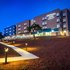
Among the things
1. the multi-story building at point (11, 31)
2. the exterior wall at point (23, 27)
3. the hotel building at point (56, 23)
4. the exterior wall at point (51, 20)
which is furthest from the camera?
the multi-story building at point (11, 31)

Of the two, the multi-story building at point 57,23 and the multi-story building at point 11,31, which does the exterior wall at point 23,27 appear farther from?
the multi-story building at point 57,23

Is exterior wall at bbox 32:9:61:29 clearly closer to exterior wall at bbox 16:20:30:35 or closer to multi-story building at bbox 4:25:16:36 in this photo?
exterior wall at bbox 16:20:30:35

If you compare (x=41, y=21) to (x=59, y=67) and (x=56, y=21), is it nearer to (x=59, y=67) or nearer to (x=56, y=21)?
(x=56, y=21)

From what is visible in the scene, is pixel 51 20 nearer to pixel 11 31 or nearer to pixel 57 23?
pixel 57 23

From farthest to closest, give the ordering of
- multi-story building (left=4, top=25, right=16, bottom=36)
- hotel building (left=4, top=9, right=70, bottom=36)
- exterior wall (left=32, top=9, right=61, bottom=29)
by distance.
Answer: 1. multi-story building (left=4, top=25, right=16, bottom=36)
2. exterior wall (left=32, top=9, right=61, bottom=29)
3. hotel building (left=4, top=9, right=70, bottom=36)

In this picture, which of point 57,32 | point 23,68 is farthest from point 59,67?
point 57,32

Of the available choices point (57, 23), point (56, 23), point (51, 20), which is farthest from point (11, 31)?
point (57, 23)

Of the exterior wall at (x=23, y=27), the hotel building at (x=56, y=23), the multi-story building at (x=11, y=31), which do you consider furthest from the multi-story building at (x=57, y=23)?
the multi-story building at (x=11, y=31)

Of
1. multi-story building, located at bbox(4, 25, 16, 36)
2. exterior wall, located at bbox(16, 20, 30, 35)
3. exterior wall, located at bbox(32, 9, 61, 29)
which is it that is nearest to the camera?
exterior wall, located at bbox(32, 9, 61, 29)

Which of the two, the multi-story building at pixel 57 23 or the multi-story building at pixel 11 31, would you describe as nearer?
the multi-story building at pixel 57 23

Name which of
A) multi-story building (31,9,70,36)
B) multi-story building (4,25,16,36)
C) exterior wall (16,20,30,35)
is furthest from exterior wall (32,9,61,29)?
multi-story building (4,25,16,36)

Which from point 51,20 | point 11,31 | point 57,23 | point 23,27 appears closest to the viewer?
point 57,23

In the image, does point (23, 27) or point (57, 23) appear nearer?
point (57, 23)

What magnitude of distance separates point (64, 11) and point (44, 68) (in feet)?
286
